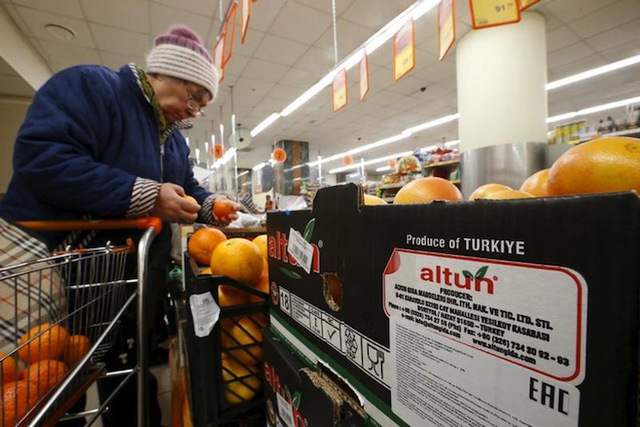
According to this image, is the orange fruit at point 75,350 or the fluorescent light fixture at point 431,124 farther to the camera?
the fluorescent light fixture at point 431,124

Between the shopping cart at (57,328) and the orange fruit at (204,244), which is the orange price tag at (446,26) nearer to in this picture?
the orange fruit at (204,244)

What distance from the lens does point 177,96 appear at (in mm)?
1190

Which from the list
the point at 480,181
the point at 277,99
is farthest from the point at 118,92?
the point at 277,99

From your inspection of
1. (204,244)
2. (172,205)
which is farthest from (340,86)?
(204,244)

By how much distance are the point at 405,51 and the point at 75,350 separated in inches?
115

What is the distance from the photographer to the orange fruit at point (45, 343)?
1.75 ft

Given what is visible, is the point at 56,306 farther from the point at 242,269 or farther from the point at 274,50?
the point at 274,50

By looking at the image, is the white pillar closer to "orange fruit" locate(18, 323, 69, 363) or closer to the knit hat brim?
the knit hat brim

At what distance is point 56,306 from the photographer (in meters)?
0.64

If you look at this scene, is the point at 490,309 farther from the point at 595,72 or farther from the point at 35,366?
the point at 595,72

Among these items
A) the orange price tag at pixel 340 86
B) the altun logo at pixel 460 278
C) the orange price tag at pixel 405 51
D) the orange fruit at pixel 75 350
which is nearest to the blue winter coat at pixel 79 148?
the orange fruit at pixel 75 350

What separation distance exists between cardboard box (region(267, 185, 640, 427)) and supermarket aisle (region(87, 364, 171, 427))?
1257 millimetres

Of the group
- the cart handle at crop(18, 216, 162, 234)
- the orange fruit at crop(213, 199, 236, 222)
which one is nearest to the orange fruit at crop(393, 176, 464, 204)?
the cart handle at crop(18, 216, 162, 234)

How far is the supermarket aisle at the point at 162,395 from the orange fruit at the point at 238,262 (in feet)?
3.05
